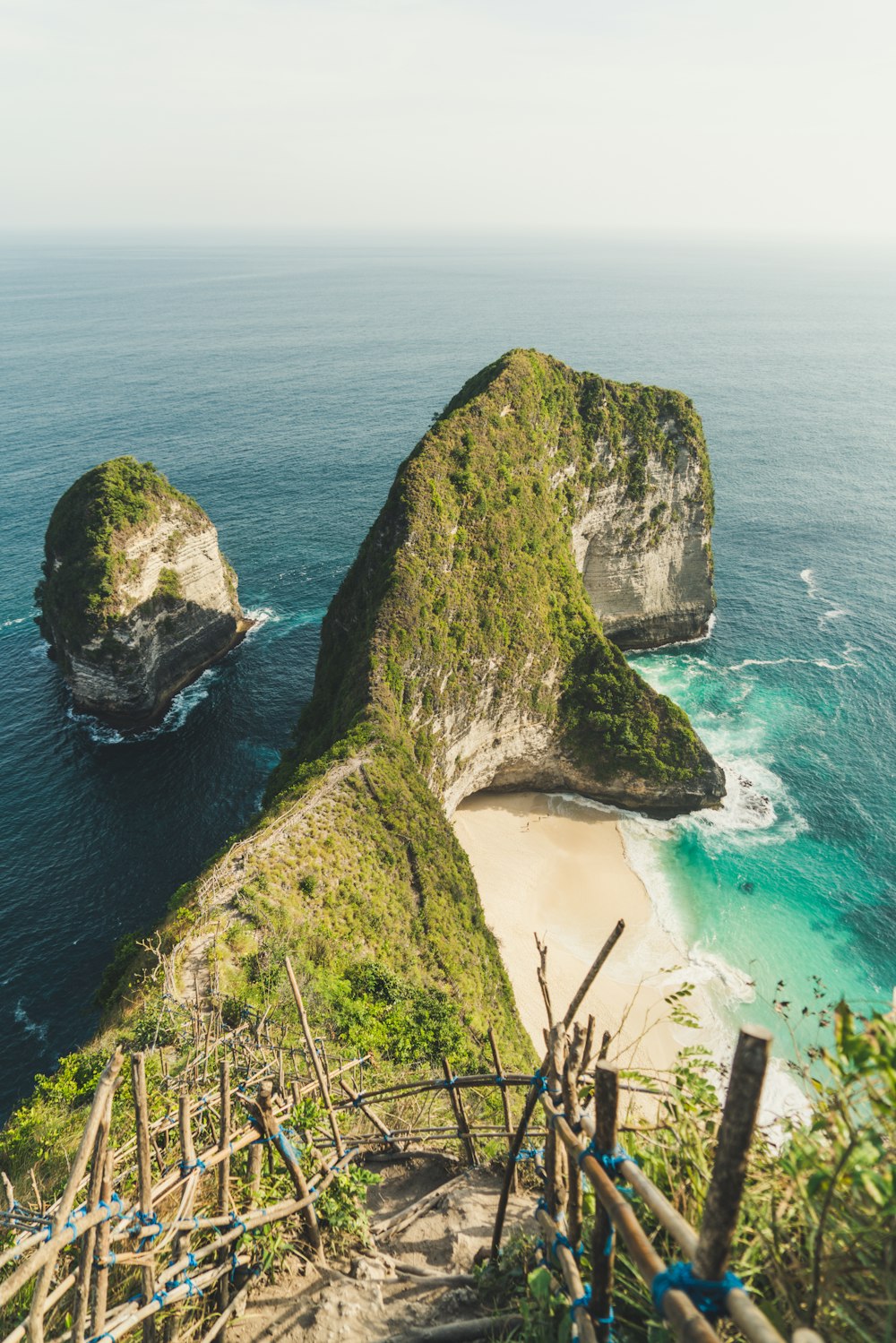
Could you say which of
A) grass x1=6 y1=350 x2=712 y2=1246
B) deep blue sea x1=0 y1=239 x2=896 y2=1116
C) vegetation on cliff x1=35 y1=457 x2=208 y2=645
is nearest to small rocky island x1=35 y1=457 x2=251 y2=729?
vegetation on cliff x1=35 y1=457 x2=208 y2=645

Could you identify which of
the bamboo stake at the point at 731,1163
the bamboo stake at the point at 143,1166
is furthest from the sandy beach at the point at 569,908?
the bamboo stake at the point at 731,1163

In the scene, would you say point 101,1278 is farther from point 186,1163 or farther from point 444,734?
point 444,734

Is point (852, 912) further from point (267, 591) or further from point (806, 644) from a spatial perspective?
point (267, 591)

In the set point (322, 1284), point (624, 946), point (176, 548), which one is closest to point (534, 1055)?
point (624, 946)

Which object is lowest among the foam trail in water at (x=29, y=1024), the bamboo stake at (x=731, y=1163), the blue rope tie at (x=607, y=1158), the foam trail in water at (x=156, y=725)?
the foam trail in water at (x=29, y=1024)

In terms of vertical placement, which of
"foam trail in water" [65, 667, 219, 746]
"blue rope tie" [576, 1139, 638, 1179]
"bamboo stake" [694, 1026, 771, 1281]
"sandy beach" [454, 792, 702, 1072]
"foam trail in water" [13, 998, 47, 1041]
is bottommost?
"foam trail in water" [13, 998, 47, 1041]

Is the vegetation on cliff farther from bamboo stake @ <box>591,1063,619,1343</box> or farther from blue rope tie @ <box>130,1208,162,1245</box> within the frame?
bamboo stake @ <box>591,1063,619,1343</box>

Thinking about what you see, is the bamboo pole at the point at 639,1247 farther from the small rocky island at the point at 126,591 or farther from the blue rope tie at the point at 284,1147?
the small rocky island at the point at 126,591
